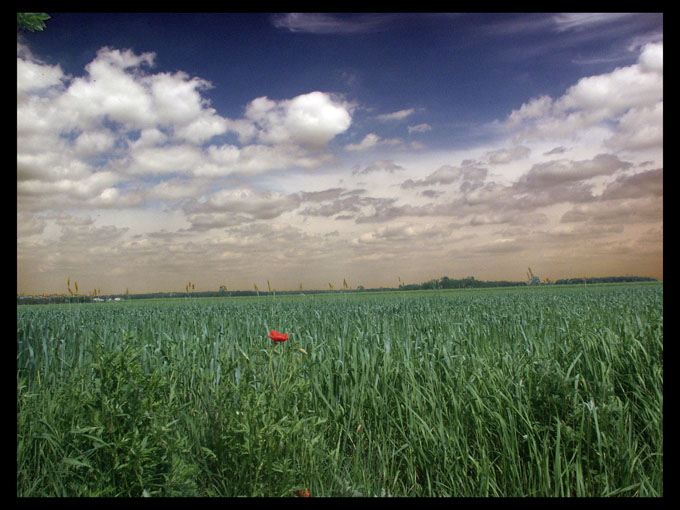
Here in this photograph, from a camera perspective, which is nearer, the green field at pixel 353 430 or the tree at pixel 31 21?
the green field at pixel 353 430

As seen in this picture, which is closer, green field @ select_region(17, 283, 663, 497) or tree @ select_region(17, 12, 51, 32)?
green field @ select_region(17, 283, 663, 497)

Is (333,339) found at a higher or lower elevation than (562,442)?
higher

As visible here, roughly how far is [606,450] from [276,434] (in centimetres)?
204

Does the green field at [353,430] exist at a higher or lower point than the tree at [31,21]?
lower

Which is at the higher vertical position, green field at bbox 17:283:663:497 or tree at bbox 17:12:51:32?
tree at bbox 17:12:51:32

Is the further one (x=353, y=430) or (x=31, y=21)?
(x=31, y=21)

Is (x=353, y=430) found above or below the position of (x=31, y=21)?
below

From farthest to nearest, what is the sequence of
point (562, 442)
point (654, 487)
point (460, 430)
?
point (460, 430) < point (562, 442) < point (654, 487)
